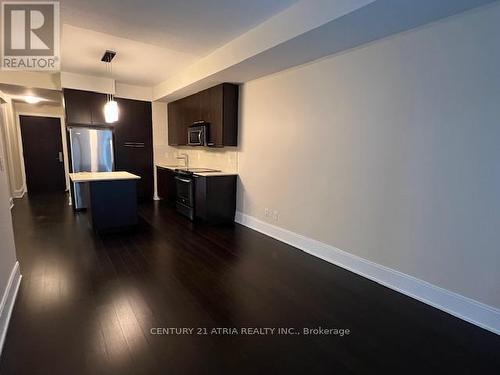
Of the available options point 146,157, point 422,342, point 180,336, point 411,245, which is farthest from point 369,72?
point 146,157

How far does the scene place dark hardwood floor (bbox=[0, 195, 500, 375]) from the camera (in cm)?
160

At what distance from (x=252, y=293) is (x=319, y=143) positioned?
182cm

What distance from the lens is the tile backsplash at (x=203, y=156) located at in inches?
186

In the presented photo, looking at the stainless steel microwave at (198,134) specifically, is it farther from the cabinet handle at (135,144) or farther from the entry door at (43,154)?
the entry door at (43,154)

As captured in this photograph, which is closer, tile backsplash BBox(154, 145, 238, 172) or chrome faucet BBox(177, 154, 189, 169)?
tile backsplash BBox(154, 145, 238, 172)

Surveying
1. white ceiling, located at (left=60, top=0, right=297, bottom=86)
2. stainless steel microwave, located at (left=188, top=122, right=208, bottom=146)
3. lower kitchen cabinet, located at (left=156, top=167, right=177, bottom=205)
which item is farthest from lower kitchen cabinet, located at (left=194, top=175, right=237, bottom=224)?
white ceiling, located at (left=60, top=0, right=297, bottom=86)

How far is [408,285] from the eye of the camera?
2.40 metres

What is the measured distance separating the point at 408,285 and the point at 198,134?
3845mm

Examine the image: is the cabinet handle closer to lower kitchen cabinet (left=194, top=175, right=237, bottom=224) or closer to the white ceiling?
the white ceiling

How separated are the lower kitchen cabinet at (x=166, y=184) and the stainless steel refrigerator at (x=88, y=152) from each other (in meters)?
1.03

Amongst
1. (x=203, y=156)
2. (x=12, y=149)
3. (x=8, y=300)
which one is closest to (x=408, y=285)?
(x=8, y=300)

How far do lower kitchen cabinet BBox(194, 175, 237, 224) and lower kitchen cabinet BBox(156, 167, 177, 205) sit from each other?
137 cm

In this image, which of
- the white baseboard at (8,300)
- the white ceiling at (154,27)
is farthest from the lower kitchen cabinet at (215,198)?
the white baseboard at (8,300)

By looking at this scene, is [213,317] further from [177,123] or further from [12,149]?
[12,149]
